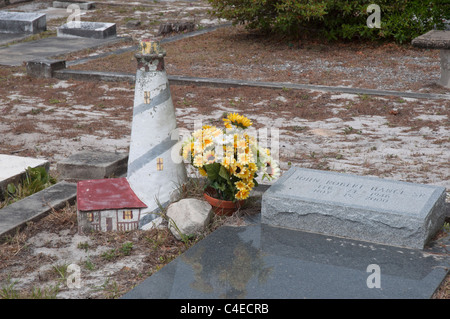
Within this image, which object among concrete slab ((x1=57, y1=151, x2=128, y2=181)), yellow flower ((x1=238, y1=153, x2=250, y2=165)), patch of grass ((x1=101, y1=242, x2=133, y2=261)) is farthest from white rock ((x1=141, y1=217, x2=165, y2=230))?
concrete slab ((x1=57, y1=151, x2=128, y2=181))

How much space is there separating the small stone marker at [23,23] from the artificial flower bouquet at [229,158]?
1029 centimetres

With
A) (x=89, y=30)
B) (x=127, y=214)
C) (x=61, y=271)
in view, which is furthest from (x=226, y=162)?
(x=89, y=30)

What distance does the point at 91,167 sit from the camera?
4848 millimetres

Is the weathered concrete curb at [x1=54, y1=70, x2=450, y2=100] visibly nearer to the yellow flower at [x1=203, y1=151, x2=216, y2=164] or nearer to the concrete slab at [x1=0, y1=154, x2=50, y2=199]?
the concrete slab at [x1=0, y1=154, x2=50, y2=199]

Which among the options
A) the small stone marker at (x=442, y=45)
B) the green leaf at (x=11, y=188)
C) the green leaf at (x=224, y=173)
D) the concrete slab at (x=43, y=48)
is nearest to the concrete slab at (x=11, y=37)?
the concrete slab at (x=43, y=48)

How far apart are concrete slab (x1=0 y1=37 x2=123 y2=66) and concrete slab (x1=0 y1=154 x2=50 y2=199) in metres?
5.75

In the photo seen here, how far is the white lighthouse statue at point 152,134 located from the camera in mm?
3928

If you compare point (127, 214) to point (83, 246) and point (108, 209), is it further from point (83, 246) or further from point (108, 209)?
point (83, 246)

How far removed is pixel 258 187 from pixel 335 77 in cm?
518

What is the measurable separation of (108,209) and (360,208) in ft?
4.86

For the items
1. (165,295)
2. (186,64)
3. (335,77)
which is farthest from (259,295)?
(186,64)

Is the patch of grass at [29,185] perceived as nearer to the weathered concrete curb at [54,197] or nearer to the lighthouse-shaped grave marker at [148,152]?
the weathered concrete curb at [54,197]

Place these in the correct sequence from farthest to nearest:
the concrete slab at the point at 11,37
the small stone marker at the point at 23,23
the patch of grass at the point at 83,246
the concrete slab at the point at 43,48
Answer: the small stone marker at the point at 23,23 < the concrete slab at the point at 11,37 < the concrete slab at the point at 43,48 < the patch of grass at the point at 83,246

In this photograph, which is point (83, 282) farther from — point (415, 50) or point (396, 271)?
point (415, 50)
